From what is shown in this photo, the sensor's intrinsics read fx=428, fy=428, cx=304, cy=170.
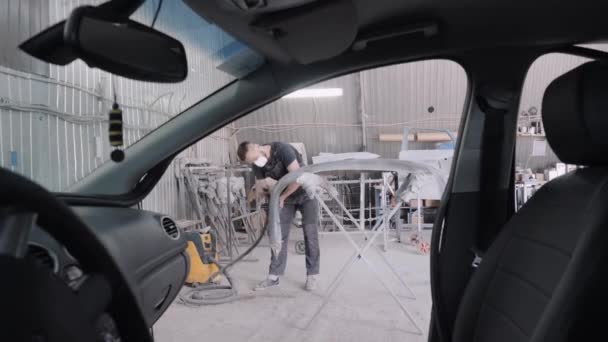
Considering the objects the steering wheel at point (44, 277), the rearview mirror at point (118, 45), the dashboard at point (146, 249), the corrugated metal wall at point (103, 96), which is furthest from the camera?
the corrugated metal wall at point (103, 96)

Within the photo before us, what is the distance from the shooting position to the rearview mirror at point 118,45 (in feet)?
2.37

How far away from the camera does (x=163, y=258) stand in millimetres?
1209

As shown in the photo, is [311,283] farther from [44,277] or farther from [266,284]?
[44,277]

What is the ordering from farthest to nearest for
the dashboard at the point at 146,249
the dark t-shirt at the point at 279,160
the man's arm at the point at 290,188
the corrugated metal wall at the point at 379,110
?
the corrugated metal wall at the point at 379,110
the dark t-shirt at the point at 279,160
the man's arm at the point at 290,188
the dashboard at the point at 146,249

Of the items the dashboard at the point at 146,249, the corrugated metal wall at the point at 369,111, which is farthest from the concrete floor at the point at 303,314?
the corrugated metal wall at the point at 369,111

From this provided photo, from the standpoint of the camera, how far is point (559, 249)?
104 cm

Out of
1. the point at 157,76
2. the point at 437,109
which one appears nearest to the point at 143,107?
the point at 157,76

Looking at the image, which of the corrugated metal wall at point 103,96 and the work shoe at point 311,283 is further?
the work shoe at point 311,283

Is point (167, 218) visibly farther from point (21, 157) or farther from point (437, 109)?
point (437, 109)

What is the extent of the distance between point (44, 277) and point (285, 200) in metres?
3.70

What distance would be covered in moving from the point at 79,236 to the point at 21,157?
3.22 meters

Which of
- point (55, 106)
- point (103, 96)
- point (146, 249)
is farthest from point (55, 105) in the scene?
point (146, 249)

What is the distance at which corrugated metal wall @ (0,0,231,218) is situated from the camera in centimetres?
301

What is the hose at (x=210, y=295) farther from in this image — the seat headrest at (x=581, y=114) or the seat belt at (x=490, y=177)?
the seat headrest at (x=581, y=114)
